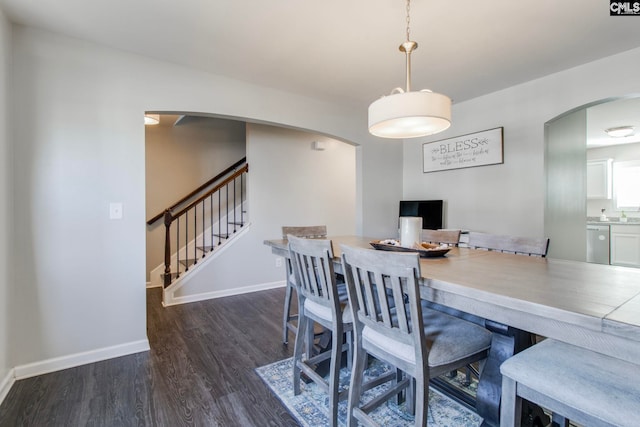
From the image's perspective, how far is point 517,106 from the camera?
10.8 ft

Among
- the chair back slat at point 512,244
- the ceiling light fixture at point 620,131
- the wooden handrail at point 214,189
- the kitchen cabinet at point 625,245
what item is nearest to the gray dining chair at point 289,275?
the chair back slat at point 512,244

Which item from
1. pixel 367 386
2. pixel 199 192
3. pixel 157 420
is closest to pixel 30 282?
pixel 157 420

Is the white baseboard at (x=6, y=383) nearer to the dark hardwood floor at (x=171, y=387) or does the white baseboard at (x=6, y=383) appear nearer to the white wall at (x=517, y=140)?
the dark hardwood floor at (x=171, y=387)

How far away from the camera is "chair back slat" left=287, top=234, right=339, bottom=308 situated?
1.57 meters

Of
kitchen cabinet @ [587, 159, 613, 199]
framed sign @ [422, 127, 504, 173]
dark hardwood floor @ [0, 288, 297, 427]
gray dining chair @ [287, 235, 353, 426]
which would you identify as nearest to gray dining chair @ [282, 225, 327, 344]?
dark hardwood floor @ [0, 288, 297, 427]

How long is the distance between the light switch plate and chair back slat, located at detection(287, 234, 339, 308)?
1.57 metres

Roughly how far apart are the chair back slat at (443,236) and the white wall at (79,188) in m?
2.39

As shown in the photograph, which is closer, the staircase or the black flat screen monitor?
the black flat screen monitor

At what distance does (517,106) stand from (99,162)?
13.2 feet

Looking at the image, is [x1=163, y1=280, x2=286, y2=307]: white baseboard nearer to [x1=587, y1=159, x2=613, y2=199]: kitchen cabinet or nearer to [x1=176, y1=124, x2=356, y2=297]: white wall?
[x1=176, y1=124, x2=356, y2=297]: white wall

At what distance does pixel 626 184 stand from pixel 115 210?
827 cm

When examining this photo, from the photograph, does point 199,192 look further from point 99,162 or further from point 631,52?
point 631,52

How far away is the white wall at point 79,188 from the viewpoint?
7.15 ft

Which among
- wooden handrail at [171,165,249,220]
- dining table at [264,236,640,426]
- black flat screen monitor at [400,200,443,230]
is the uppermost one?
wooden handrail at [171,165,249,220]
